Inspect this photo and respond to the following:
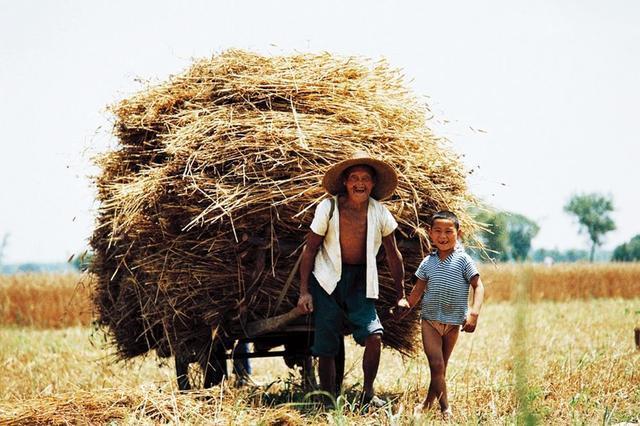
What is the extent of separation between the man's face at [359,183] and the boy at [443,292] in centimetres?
44

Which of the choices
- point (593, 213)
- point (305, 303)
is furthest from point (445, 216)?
point (593, 213)

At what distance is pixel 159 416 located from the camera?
401 centimetres

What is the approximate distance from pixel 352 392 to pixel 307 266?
1533 millimetres

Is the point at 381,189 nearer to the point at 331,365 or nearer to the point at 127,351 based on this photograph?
the point at 331,365

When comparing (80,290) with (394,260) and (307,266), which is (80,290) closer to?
(307,266)

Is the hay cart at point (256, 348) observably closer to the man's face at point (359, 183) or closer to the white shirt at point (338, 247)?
the white shirt at point (338, 247)

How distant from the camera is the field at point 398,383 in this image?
376cm

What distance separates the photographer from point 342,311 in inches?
177

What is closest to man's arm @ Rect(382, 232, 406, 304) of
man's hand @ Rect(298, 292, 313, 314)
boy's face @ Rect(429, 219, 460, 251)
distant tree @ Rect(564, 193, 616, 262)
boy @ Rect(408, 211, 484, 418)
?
boy @ Rect(408, 211, 484, 418)

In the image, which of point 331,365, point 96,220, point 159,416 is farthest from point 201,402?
point 96,220

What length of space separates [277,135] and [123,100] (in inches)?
66.8

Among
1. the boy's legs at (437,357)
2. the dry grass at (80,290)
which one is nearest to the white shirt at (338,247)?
the boy's legs at (437,357)

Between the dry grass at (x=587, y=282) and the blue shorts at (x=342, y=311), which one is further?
the dry grass at (x=587, y=282)

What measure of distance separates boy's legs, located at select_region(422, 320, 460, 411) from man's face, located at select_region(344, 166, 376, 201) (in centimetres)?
87
